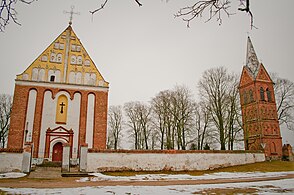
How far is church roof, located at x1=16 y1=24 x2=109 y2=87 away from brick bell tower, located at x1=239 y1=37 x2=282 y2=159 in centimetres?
2156

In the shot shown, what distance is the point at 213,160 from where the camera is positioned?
19797mm

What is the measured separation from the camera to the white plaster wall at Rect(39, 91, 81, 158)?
20812 millimetres

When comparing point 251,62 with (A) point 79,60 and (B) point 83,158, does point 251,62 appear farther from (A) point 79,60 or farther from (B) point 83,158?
(B) point 83,158

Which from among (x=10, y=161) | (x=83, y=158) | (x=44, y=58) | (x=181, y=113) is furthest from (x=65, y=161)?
(x=181, y=113)

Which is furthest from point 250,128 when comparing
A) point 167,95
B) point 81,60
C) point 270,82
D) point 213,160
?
point 81,60

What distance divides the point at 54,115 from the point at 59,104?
1.13m

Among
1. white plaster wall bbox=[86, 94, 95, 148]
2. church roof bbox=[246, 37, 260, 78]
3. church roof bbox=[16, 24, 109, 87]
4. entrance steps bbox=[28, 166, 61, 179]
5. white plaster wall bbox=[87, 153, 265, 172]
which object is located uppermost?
church roof bbox=[246, 37, 260, 78]

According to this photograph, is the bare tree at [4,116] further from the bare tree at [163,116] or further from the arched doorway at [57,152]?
the bare tree at [163,116]

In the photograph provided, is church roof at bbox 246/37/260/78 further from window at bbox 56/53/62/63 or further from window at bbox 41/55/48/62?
window at bbox 41/55/48/62

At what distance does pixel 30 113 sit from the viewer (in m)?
20.8

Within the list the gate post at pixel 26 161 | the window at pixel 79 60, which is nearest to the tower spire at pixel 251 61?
the window at pixel 79 60

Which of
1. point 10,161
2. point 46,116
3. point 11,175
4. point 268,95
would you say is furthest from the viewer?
point 268,95

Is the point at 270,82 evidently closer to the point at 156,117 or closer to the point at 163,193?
the point at 156,117

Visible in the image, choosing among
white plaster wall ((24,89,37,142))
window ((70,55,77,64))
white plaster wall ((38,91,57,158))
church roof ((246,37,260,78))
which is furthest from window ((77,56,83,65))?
church roof ((246,37,260,78))
